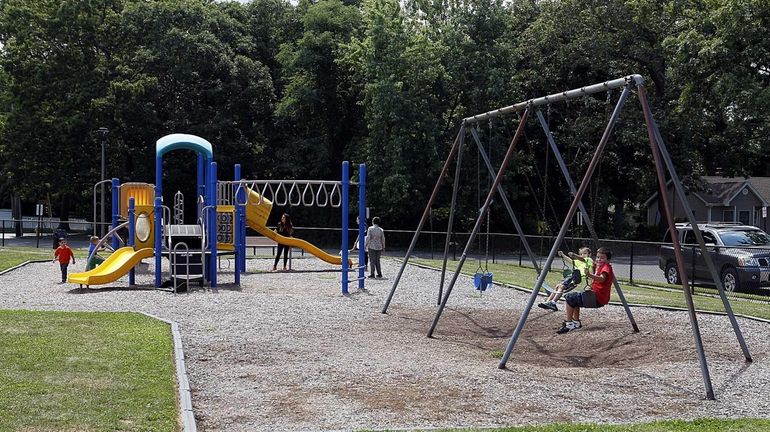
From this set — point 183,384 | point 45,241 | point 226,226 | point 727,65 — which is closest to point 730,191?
point 727,65

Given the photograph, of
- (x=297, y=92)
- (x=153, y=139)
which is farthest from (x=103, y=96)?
(x=297, y=92)

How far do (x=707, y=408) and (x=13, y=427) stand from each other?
6.12 m

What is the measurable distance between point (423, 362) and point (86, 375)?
3.84 meters

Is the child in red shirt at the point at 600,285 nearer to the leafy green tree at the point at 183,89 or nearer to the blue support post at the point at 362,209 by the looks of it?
the blue support post at the point at 362,209

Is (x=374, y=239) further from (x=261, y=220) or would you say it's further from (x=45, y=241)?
(x=45, y=241)

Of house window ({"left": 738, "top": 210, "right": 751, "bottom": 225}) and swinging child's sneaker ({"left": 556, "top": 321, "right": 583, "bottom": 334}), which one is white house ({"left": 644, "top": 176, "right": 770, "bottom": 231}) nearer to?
house window ({"left": 738, "top": 210, "right": 751, "bottom": 225})

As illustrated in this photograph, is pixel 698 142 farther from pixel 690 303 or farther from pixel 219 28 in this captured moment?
pixel 690 303

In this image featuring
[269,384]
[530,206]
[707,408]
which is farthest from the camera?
[530,206]

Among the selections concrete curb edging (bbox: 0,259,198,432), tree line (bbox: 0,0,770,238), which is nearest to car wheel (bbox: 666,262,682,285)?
concrete curb edging (bbox: 0,259,198,432)

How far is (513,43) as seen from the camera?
4228 centimetres

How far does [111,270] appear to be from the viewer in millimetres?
18453

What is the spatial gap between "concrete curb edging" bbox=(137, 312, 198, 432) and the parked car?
1150cm

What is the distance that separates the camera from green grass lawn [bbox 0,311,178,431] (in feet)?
22.5

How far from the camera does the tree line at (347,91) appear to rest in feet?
128
